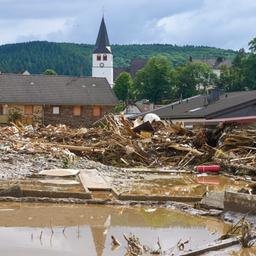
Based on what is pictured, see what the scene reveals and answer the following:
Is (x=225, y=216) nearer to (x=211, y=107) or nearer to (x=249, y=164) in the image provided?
(x=249, y=164)

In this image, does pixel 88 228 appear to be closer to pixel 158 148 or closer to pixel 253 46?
pixel 158 148

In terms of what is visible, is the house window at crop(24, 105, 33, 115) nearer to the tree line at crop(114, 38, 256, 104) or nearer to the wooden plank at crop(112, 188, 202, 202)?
the tree line at crop(114, 38, 256, 104)

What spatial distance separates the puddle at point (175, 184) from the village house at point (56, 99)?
40102 mm

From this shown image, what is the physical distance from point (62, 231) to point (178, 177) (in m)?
12.0

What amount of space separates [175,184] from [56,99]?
45117mm

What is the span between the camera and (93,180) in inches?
724

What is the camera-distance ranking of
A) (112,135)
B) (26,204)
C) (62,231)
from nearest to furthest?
(62,231) < (26,204) < (112,135)

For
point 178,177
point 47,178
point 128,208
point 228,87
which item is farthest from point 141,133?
point 228,87

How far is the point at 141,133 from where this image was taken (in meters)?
30.5

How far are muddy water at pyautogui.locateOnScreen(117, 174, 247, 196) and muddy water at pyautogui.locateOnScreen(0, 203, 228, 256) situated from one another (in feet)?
11.0

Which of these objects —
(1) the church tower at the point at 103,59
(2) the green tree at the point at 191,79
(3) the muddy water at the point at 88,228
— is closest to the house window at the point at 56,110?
(2) the green tree at the point at 191,79

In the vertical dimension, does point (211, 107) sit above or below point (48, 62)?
below

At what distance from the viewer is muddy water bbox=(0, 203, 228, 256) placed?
9428mm

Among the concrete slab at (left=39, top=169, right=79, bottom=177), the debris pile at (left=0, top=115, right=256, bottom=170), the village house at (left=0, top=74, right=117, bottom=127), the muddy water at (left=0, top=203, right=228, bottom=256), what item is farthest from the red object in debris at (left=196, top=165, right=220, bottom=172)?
the village house at (left=0, top=74, right=117, bottom=127)
